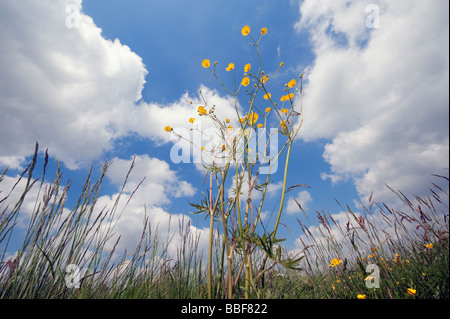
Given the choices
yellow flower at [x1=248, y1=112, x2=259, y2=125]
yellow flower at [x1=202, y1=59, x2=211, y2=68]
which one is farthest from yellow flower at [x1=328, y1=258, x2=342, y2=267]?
yellow flower at [x1=202, y1=59, x2=211, y2=68]

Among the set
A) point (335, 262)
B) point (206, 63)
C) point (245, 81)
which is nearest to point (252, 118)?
point (245, 81)

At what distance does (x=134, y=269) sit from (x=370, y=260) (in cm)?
265

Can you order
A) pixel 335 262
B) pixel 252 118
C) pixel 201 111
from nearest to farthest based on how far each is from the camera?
1. pixel 252 118
2. pixel 201 111
3. pixel 335 262

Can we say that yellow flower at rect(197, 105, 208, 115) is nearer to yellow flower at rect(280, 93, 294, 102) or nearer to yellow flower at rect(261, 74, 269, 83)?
yellow flower at rect(261, 74, 269, 83)

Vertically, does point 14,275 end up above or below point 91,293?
above

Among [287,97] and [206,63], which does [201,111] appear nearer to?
[206,63]

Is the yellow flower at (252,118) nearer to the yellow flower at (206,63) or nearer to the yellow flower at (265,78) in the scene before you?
the yellow flower at (265,78)

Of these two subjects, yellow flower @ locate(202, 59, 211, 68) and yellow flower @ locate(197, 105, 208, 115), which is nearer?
yellow flower @ locate(197, 105, 208, 115)

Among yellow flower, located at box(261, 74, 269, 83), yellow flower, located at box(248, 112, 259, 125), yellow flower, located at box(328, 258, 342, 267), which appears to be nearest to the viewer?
yellow flower, located at box(248, 112, 259, 125)
